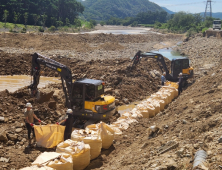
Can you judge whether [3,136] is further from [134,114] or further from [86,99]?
[134,114]

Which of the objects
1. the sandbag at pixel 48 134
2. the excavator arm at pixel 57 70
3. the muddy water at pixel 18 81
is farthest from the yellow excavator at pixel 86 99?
the muddy water at pixel 18 81

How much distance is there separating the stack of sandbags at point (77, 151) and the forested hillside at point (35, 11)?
53.3 meters

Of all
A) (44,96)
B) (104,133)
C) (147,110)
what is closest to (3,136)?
(104,133)

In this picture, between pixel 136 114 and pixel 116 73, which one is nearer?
pixel 136 114

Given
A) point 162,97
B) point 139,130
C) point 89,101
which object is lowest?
point 139,130

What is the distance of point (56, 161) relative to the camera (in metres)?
6.12

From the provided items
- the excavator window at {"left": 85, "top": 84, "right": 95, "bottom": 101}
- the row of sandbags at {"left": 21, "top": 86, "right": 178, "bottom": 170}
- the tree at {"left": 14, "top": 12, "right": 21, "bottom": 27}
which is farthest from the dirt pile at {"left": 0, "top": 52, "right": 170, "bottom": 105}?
the tree at {"left": 14, "top": 12, "right": 21, "bottom": 27}

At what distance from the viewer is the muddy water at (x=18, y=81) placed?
58.0 ft

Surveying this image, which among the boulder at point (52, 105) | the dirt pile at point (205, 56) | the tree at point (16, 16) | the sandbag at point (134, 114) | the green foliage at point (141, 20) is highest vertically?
the green foliage at point (141, 20)

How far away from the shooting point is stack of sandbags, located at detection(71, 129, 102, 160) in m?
7.36

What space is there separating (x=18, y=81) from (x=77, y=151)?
44.8 feet

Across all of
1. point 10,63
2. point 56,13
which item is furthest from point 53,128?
point 56,13

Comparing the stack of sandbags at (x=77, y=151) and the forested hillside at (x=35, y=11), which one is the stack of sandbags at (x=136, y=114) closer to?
the stack of sandbags at (x=77, y=151)

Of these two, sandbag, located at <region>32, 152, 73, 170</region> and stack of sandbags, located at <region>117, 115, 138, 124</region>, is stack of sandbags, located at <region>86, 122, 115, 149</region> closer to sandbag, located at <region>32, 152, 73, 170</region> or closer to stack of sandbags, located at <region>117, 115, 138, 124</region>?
sandbag, located at <region>32, 152, 73, 170</region>
